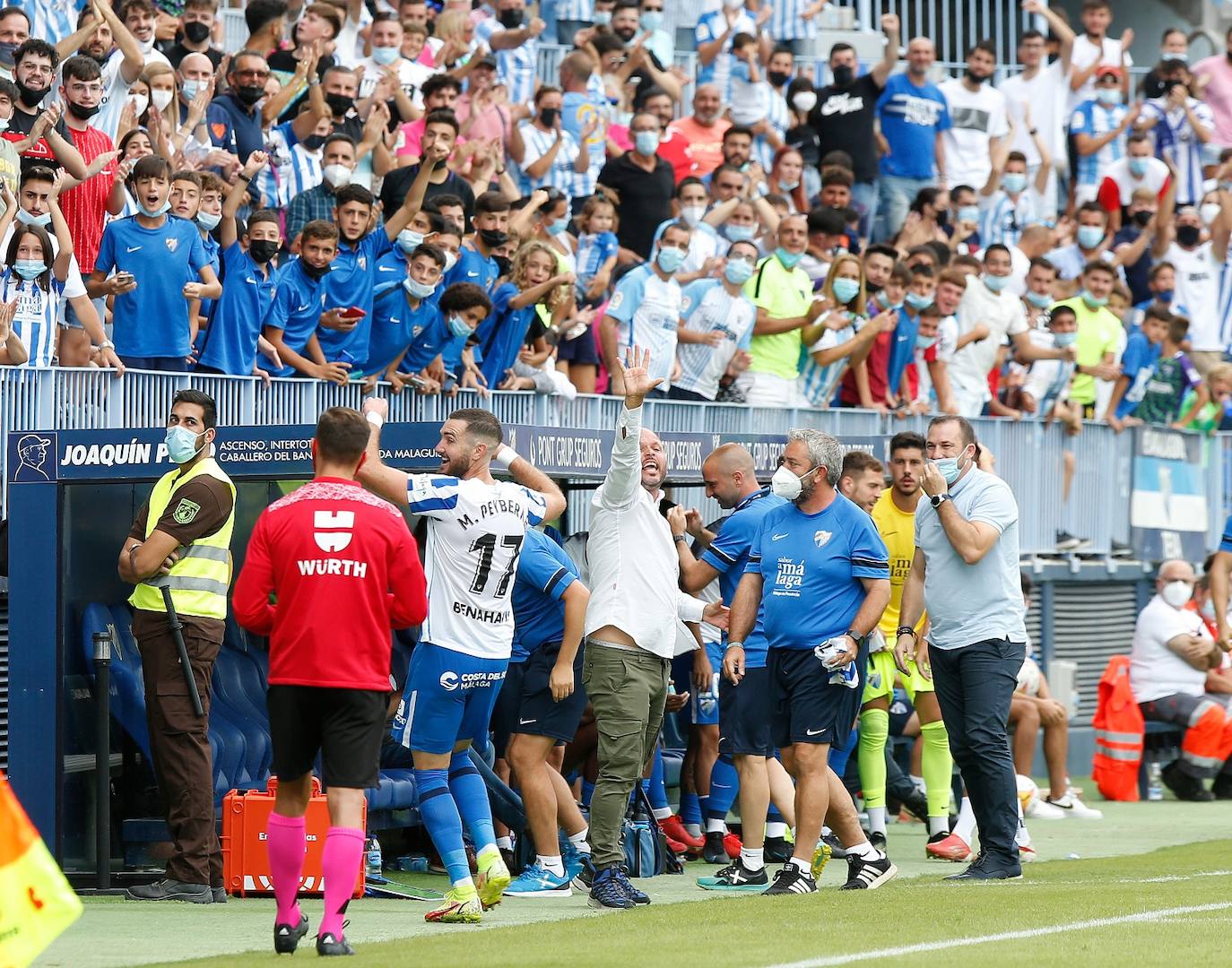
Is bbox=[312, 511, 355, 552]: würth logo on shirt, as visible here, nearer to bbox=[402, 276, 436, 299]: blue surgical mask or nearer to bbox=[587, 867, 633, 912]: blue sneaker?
bbox=[587, 867, 633, 912]: blue sneaker

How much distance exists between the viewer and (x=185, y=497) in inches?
402

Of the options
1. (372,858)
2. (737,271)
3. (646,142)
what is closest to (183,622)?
(372,858)

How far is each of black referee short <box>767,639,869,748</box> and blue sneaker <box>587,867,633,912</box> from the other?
1126mm

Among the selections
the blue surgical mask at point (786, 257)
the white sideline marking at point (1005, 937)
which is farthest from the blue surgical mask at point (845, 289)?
the white sideline marking at point (1005, 937)

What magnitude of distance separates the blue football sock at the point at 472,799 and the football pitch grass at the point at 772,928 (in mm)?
355

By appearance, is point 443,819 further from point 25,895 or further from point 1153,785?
point 1153,785

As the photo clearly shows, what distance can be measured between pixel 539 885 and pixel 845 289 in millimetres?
7635

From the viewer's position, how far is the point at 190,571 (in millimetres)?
10391

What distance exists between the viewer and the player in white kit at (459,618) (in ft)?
31.2

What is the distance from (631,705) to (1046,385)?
10607 millimetres

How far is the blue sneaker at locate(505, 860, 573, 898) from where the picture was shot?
10.6 m

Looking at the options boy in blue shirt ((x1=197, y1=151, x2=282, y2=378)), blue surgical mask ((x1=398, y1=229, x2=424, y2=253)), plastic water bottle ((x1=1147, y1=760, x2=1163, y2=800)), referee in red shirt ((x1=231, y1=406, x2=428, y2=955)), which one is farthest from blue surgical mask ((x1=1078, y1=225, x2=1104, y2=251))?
referee in red shirt ((x1=231, y1=406, x2=428, y2=955))

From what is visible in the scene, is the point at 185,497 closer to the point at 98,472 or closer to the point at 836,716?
the point at 98,472

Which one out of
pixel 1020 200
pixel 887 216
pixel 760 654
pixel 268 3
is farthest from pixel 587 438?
pixel 1020 200
